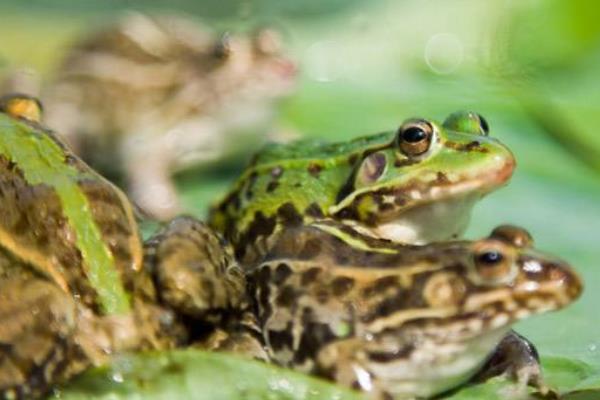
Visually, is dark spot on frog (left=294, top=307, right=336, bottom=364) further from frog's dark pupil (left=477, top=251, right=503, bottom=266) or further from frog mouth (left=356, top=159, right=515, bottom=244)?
frog mouth (left=356, top=159, right=515, bottom=244)

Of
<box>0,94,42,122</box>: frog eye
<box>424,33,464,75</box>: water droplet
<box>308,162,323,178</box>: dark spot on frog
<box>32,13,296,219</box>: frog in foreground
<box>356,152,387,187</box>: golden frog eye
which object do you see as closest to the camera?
<box>0,94,42,122</box>: frog eye

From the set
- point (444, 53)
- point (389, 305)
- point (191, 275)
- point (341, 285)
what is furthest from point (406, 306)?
point (444, 53)

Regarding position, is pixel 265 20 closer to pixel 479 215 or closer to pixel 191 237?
pixel 479 215

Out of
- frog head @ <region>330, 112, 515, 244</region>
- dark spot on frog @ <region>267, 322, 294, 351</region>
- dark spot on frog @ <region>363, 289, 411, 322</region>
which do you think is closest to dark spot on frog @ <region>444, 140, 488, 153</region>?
frog head @ <region>330, 112, 515, 244</region>

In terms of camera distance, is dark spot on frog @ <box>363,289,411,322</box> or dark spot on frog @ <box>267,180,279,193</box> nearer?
dark spot on frog @ <box>363,289,411,322</box>

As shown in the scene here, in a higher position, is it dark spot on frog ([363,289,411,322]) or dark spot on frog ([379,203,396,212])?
dark spot on frog ([379,203,396,212])

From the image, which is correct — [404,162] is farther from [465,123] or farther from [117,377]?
[117,377]

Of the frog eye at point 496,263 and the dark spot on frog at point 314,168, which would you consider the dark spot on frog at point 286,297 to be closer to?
the frog eye at point 496,263

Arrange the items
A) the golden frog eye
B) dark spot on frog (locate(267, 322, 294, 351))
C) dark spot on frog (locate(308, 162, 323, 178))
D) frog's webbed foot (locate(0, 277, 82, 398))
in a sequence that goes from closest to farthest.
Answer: frog's webbed foot (locate(0, 277, 82, 398)) → dark spot on frog (locate(267, 322, 294, 351)) → the golden frog eye → dark spot on frog (locate(308, 162, 323, 178))
